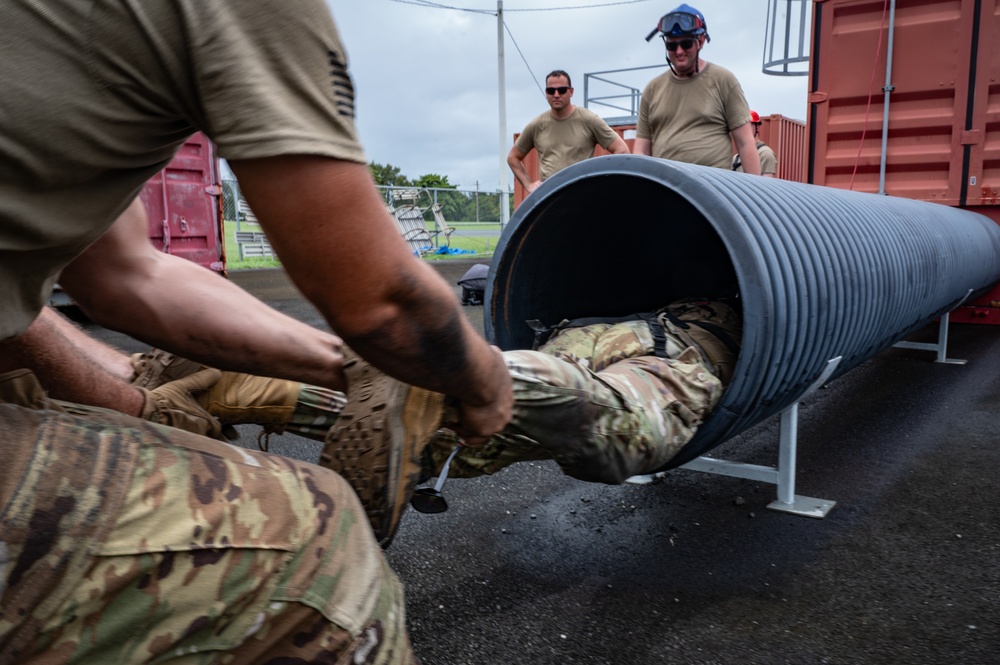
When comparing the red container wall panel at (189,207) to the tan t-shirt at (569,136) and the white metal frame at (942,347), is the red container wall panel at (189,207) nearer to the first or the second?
the tan t-shirt at (569,136)

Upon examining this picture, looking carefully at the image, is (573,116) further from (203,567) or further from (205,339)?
(203,567)

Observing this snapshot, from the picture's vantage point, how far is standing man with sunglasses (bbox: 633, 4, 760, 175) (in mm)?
5045

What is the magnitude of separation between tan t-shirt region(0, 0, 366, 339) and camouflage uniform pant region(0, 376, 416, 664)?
25cm

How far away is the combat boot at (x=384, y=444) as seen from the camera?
5.19ft

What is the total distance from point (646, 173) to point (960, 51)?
5.08m

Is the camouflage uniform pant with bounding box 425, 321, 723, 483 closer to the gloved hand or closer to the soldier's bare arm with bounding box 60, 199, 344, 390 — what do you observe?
the soldier's bare arm with bounding box 60, 199, 344, 390

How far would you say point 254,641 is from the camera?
1.12 m

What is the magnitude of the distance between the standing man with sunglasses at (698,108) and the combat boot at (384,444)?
400 cm

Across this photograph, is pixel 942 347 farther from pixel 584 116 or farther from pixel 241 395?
pixel 241 395

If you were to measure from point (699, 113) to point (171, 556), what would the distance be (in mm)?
4714

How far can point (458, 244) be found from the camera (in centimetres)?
2105

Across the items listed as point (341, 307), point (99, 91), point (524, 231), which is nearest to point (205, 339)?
point (341, 307)

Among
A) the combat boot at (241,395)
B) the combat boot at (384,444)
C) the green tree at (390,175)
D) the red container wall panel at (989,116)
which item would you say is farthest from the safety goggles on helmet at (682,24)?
the green tree at (390,175)

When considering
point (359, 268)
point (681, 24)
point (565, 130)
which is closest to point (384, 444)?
point (359, 268)
